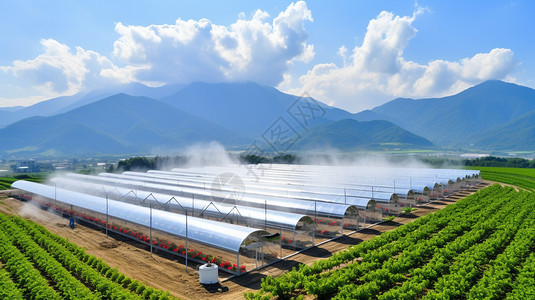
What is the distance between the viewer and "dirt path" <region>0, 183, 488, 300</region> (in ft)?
53.5

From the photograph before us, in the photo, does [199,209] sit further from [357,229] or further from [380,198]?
[380,198]

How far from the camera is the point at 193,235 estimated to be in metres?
20.1

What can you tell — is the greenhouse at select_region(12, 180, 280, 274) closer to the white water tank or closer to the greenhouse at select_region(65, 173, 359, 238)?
the white water tank

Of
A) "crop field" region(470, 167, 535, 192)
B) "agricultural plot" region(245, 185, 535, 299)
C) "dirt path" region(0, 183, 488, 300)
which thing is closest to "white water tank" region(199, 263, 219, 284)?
"dirt path" region(0, 183, 488, 300)

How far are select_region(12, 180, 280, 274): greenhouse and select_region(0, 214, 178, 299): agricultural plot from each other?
426cm

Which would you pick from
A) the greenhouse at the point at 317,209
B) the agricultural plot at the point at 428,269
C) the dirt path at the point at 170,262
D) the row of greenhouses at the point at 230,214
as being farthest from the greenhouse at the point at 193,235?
the greenhouse at the point at 317,209

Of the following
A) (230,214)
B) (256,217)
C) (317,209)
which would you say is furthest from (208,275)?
(317,209)

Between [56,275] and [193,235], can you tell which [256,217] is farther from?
[56,275]

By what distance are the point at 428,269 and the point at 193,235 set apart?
12962 millimetres

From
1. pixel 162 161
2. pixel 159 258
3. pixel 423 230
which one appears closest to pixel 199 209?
pixel 159 258

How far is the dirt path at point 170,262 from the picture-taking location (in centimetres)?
1631

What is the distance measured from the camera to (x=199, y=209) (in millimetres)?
27203

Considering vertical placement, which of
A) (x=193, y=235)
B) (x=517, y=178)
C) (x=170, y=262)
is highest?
(x=193, y=235)

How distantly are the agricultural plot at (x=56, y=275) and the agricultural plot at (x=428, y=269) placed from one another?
5802 mm
